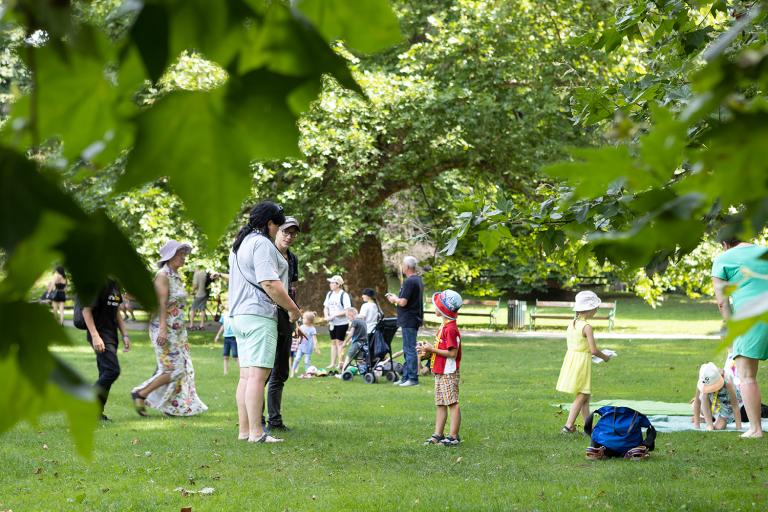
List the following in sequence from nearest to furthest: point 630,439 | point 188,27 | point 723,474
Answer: point 188,27
point 723,474
point 630,439

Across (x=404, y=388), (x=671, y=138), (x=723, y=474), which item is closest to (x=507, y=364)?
(x=404, y=388)

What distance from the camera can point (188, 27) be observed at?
84cm

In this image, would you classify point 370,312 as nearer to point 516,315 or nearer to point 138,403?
point 138,403

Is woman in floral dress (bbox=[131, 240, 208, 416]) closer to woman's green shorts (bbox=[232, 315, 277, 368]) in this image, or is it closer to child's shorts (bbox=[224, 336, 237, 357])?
woman's green shorts (bbox=[232, 315, 277, 368])

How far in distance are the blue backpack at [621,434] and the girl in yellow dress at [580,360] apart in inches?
44.9

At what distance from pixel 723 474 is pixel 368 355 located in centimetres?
856

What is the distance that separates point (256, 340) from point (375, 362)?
7.68 metres

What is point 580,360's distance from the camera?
9.00 meters

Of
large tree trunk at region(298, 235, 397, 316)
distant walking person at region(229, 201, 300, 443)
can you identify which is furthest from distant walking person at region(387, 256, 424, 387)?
large tree trunk at region(298, 235, 397, 316)

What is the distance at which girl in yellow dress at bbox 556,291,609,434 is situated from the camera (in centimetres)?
890

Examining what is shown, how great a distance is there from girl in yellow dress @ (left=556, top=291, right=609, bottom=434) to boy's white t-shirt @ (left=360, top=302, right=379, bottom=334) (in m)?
6.20

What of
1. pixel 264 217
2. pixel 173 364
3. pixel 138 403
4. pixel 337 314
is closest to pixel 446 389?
pixel 264 217

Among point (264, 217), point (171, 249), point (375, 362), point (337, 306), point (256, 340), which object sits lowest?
point (375, 362)

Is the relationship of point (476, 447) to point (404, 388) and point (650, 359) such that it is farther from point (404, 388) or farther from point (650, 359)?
point (650, 359)
